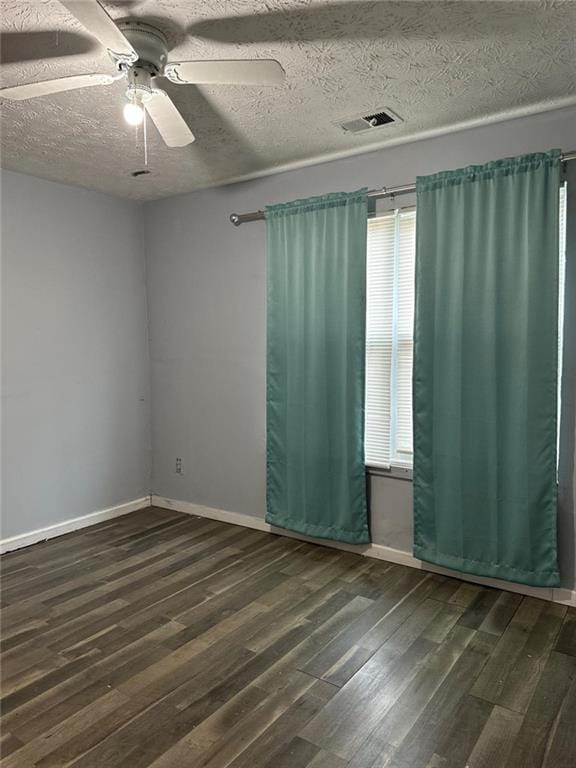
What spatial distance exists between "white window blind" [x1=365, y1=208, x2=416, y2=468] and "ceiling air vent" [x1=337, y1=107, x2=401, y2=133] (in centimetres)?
52

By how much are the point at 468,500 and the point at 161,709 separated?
1.86m

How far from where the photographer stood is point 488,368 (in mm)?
2850

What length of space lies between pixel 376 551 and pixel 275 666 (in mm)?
1282

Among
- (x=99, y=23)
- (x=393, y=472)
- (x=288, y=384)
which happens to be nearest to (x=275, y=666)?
(x=393, y=472)

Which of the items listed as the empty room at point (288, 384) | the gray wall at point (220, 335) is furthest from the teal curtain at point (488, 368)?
the gray wall at point (220, 335)

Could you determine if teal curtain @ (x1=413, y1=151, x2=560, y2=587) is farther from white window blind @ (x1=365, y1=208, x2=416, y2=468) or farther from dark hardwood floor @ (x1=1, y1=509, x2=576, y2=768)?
dark hardwood floor @ (x1=1, y1=509, x2=576, y2=768)

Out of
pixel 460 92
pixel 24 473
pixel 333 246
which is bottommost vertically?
pixel 24 473

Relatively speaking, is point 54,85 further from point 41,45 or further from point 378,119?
point 378,119

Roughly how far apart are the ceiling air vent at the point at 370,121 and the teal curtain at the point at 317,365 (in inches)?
16.7

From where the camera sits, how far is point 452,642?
8.09 ft

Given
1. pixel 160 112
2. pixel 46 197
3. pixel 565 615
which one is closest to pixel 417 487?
pixel 565 615

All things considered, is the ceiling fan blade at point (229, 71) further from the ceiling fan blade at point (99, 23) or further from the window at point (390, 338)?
the window at point (390, 338)

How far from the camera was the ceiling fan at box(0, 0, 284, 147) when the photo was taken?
5.82 ft

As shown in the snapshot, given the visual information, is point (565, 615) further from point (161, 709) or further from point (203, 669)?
point (161, 709)
